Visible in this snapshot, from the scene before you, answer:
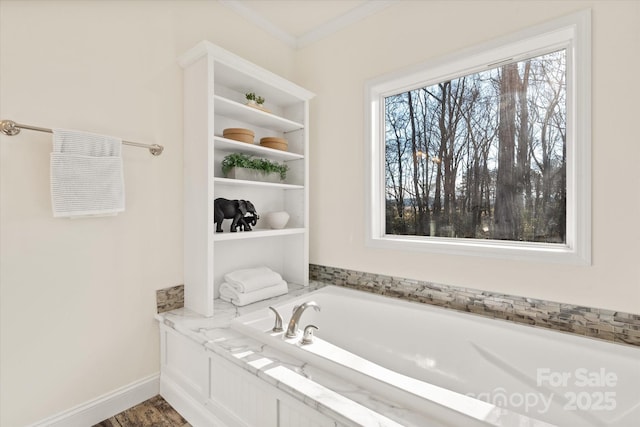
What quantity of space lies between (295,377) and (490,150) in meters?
1.72

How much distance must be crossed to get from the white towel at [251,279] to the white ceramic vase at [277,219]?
0.35m

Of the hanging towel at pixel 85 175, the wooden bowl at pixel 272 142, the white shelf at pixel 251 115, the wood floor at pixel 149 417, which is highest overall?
the white shelf at pixel 251 115

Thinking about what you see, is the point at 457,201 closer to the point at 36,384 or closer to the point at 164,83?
the point at 164,83

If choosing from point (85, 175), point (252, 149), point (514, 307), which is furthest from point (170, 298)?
point (514, 307)

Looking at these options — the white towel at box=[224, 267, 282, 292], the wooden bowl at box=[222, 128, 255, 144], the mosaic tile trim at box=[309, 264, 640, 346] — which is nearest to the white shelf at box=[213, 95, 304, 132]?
the wooden bowl at box=[222, 128, 255, 144]

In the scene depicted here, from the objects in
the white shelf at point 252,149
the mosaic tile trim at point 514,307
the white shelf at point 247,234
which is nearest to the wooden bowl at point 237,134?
the white shelf at point 252,149

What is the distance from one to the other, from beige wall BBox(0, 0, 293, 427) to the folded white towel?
0.99ft

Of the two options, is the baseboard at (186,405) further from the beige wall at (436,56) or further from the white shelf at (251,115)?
the white shelf at (251,115)

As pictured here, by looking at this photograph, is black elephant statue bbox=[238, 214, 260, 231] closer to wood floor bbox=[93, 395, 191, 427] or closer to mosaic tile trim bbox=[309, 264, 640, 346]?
mosaic tile trim bbox=[309, 264, 640, 346]

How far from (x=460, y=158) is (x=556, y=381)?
1.32m

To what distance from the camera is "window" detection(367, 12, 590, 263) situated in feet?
5.38

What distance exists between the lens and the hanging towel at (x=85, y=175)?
145 cm

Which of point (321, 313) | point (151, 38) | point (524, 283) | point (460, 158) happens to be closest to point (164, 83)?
point (151, 38)

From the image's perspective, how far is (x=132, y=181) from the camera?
5.88 feet
